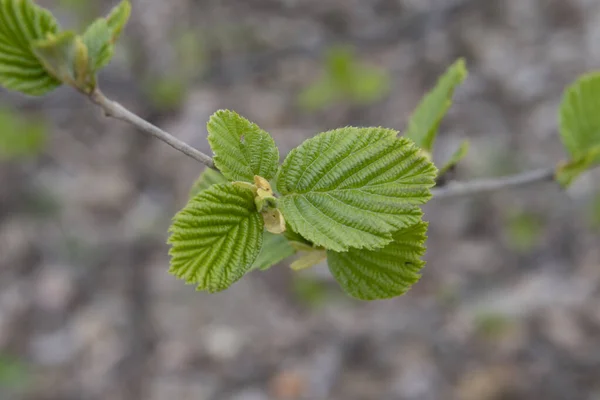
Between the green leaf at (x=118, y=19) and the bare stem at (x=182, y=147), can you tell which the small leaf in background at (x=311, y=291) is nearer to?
the bare stem at (x=182, y=147)

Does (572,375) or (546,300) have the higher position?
(546,300)

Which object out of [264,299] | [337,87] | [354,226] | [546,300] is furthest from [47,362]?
[354,226]

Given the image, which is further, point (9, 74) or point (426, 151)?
point (426, 151)

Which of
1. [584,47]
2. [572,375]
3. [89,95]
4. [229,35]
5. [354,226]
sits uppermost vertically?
[229,35]

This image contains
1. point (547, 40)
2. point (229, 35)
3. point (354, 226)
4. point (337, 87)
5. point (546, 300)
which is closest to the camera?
point (354, 226)

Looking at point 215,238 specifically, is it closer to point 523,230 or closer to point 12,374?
point 523,230

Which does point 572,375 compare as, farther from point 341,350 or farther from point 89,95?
point 89,95
